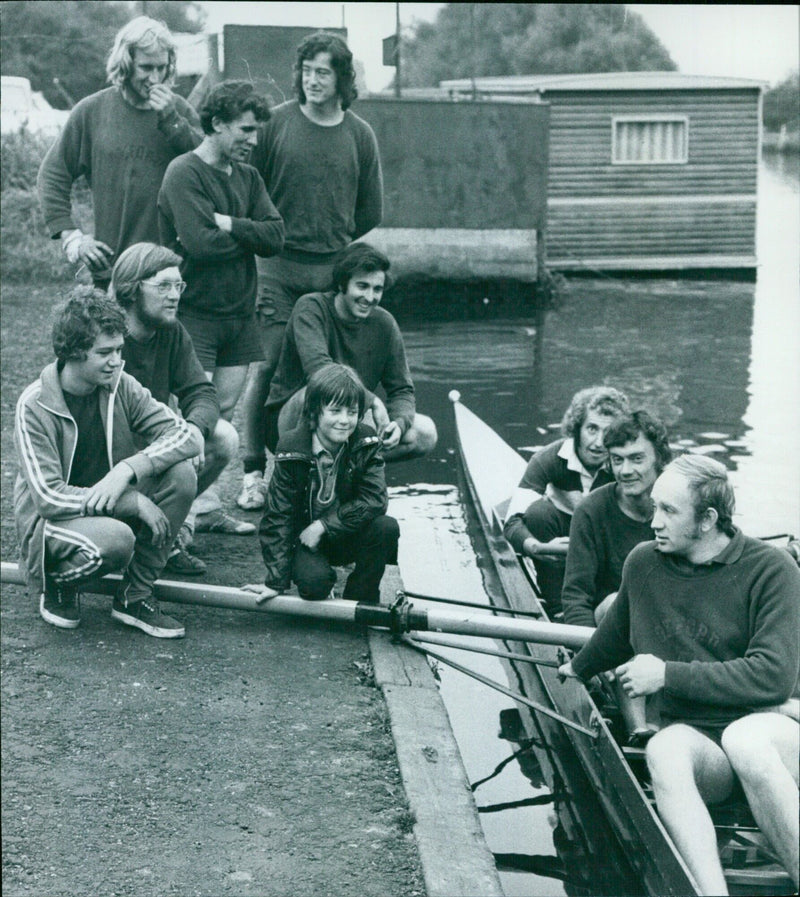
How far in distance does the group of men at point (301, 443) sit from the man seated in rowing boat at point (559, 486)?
0.04 ft

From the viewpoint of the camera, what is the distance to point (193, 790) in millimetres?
3422

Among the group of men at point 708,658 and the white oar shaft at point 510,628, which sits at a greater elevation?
the group of men at point 708,658

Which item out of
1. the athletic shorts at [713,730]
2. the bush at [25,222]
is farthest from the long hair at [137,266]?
the bush at [25,222]

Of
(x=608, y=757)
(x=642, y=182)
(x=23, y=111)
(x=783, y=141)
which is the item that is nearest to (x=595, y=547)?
(x=608, y=757)

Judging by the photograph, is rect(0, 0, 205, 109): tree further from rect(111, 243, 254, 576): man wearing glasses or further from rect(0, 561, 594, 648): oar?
rect(0, 561, 594, 648): oar

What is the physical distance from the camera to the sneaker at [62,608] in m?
4.50

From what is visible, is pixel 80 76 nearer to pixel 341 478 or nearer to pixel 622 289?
pixel 341 478

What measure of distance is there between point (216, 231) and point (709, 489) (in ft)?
9.42

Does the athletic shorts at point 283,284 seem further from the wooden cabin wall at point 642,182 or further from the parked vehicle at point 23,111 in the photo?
the wooden cabin wall at point 642,182

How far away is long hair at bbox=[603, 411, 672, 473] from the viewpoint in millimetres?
4020

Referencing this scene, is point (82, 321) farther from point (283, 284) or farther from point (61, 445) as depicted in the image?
point (283, 284)

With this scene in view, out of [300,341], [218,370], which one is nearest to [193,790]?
[300,341]

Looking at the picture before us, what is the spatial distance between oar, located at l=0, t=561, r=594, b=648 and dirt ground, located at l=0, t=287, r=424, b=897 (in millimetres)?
91

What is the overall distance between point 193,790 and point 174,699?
60 cm
